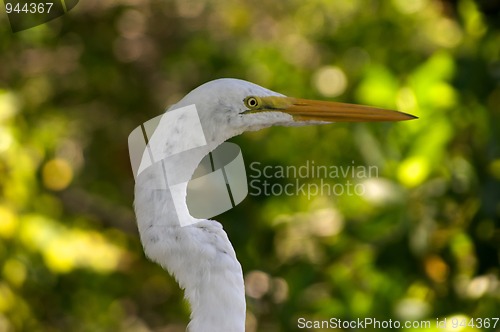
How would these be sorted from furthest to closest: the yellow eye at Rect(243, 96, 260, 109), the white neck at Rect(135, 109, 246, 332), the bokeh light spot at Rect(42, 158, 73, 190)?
the bokeh light spot at Rect(42, 158, 73, 190) → the yellow eye at Rect(243, 96, 260, 109) → the white neck at Rect(135, 109, 246, 332)

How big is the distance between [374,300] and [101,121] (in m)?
1.69

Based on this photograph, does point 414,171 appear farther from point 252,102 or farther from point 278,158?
point 252,102

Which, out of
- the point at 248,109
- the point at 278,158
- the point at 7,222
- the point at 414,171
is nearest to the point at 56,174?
the point at 7,222

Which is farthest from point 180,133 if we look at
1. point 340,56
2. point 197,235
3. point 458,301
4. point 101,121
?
point 101,121

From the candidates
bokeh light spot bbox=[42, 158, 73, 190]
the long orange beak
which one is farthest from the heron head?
bokeh light spot bbox=[42, 158, 73, 190]

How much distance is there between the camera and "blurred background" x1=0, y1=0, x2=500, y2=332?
2404 mm

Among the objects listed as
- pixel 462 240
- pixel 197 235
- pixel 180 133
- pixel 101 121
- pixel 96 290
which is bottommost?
pixel 96 290

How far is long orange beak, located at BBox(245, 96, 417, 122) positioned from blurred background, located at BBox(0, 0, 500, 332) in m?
0.70

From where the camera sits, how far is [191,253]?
1.49m

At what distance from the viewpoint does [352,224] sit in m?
2.45

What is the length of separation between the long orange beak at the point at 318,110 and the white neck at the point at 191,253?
0.20 m

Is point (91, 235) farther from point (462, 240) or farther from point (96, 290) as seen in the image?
point (462, 240)

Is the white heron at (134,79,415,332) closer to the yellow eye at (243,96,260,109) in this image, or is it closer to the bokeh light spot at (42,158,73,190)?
the yellow eye at (243,96,260,109)

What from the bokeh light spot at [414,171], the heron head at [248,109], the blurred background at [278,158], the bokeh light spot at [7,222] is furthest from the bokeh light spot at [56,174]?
the heron head at [248,109]
